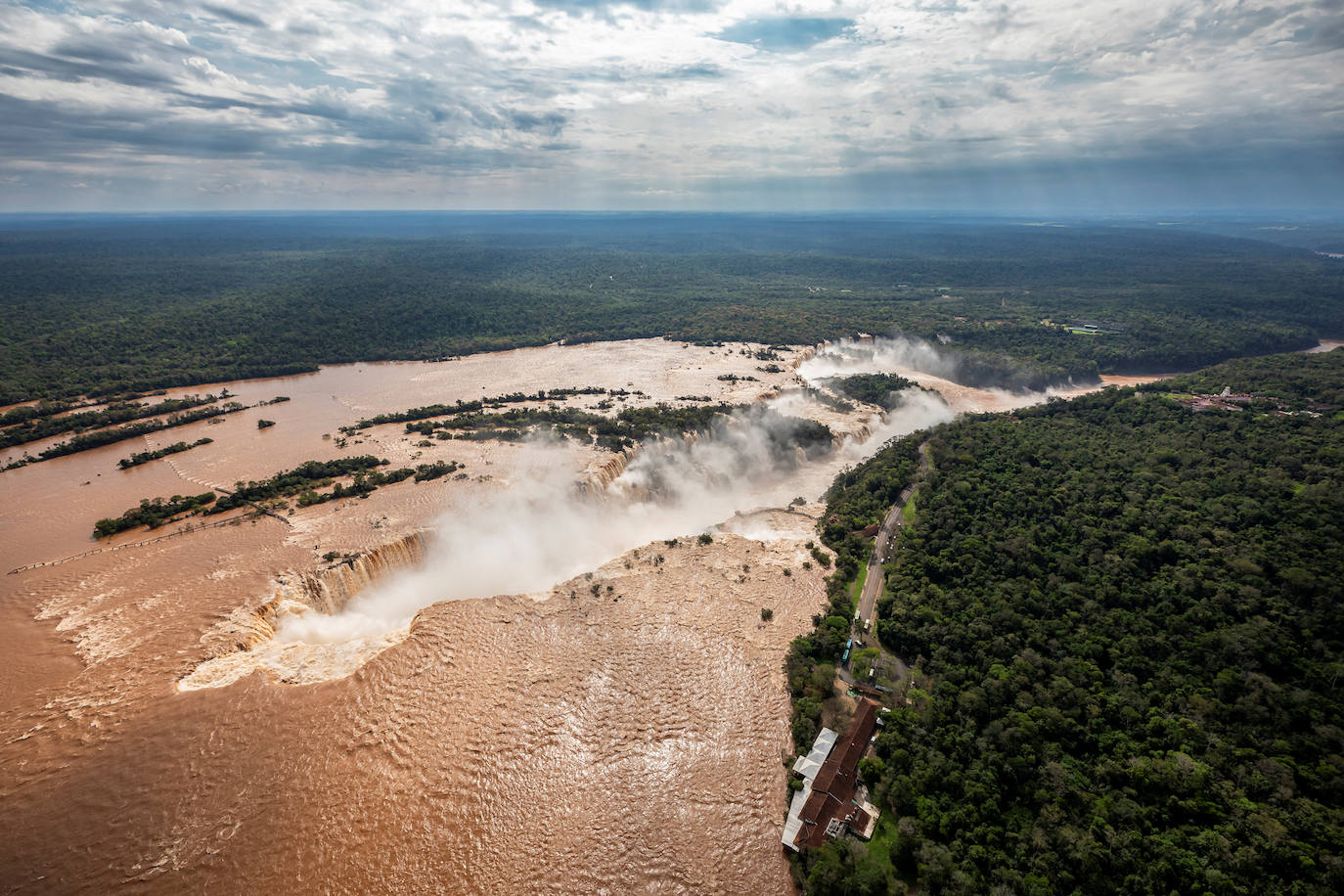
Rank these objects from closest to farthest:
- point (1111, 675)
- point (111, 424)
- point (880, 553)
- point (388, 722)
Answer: point (388, 722), point (1111, 675), point (880, 553), point (111, 424)

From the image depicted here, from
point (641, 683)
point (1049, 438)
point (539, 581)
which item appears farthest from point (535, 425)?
point (1049, 438)

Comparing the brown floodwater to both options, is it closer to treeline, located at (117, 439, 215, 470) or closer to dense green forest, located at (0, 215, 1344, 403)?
treeline, located at (117, 439, 215, 470)

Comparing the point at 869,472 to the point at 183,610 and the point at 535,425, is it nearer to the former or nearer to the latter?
the point at 535,425

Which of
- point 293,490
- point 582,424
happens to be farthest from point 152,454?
point 582,424

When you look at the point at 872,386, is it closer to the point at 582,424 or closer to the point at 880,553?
the point at 582,424

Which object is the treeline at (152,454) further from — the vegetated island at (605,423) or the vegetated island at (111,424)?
the vegetated island at (605,423)

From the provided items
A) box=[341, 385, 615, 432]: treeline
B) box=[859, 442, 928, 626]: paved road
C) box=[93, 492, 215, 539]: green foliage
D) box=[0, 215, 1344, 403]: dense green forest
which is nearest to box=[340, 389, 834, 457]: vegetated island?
box=[341, 385, 615, 432]: treeline
